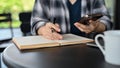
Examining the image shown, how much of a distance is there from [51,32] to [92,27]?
23cm

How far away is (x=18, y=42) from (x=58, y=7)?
1.78 ft

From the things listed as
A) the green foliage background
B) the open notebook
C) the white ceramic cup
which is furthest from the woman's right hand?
the green foliage background

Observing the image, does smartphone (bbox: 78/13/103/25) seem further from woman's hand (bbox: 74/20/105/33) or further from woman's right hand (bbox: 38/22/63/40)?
woman's right hand (bbox: 38/22/63/40)

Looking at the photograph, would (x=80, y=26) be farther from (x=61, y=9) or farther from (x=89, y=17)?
(x=61, y=9)

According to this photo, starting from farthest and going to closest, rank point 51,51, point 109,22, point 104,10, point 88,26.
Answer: point 104,10, point 109,22, point 88,26, point 51,51

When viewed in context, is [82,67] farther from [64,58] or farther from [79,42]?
[79,42]

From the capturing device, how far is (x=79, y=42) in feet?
3.66

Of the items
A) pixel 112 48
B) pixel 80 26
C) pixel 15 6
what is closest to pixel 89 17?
pixel 80 26

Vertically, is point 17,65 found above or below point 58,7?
below

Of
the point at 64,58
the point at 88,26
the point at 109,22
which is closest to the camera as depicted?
the point at 64,58

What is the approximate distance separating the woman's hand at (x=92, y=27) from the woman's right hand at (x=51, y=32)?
0.10 meters

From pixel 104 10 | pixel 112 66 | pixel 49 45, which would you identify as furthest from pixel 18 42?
pixel 104 10

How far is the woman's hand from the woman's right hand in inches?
3.8

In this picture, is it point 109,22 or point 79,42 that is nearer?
point 79,42
